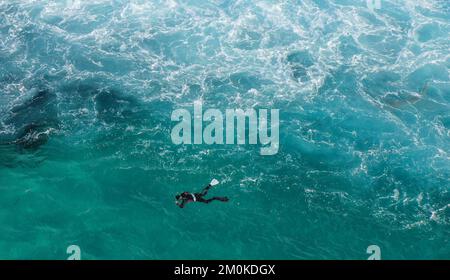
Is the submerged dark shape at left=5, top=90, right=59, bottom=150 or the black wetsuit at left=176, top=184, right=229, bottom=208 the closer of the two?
the black wetsuit at left=176, top=184, right=229, bottom=208

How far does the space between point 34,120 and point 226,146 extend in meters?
25.9

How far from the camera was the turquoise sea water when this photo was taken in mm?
51812

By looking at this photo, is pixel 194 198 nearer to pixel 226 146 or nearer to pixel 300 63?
pixel 226 146

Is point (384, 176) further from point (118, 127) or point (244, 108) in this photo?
point (118, 127)

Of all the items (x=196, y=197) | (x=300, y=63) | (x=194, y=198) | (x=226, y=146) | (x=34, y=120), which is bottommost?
(x=194, y=198)

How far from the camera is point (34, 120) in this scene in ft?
206

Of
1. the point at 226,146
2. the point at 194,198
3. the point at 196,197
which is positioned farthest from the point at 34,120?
the point at 194,198
